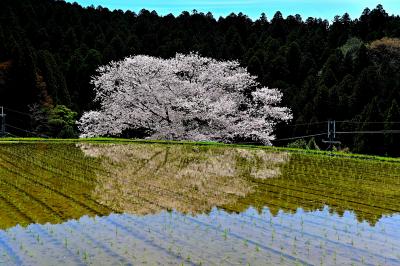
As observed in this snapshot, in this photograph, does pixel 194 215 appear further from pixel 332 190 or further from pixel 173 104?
pixel 173 104

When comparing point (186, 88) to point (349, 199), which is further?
point (186, 88)

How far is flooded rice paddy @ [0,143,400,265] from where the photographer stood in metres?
6.00

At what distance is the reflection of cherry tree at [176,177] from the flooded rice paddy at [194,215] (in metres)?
0.03

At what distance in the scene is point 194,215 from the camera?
8.34 meters

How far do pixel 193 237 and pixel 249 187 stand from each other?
502cm

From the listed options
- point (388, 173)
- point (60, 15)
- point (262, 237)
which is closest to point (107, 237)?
point (262, 237)

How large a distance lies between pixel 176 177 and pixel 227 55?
6512 cm

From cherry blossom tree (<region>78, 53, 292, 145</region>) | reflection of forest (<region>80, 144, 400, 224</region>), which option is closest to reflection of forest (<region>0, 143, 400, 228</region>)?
reflection of forest (<region>80, 144, 400, 224</region>)

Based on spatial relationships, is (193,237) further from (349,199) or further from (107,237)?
(349,199)

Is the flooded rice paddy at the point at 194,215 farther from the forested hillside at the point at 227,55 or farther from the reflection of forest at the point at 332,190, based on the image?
the forested hillside at the point at 227,55

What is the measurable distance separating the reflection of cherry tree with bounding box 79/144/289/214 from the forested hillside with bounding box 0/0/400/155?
1020 inches

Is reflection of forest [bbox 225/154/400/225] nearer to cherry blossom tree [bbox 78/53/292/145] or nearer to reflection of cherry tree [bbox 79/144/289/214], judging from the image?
reflection of cherry tree [bbox 79/144/289/214]

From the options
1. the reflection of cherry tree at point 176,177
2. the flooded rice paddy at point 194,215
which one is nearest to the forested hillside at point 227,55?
the reflection of cherry tree at point 176,177

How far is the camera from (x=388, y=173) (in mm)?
15773
